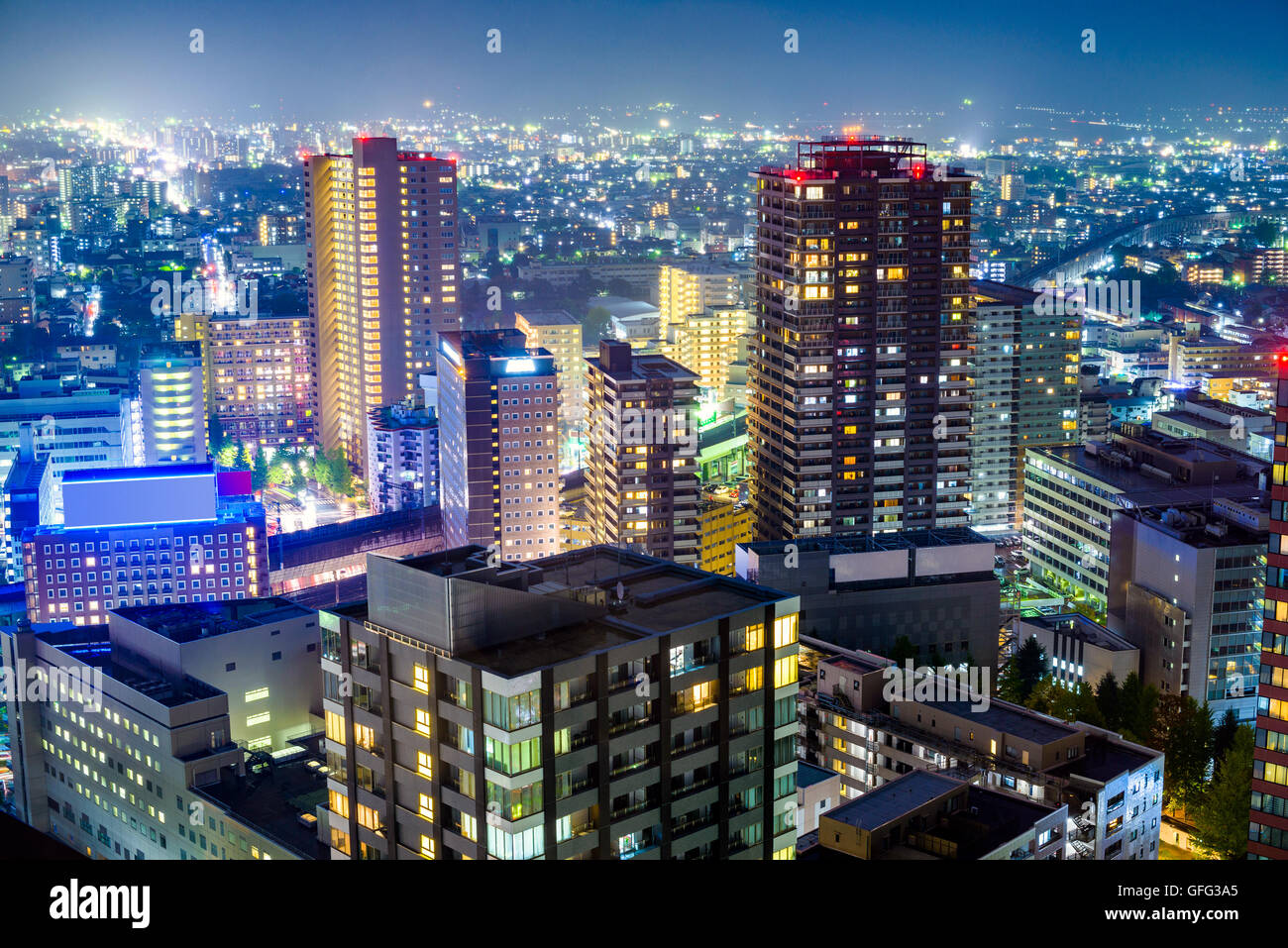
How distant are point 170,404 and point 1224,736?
17.8m

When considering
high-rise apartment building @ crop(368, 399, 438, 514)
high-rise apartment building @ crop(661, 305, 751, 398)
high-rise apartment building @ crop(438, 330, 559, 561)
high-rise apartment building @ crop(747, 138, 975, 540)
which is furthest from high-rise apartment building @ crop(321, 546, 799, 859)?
high-rise apartment building @ crop(661, 305, 751, 398)

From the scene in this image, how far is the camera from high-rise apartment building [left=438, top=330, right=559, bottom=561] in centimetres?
1942

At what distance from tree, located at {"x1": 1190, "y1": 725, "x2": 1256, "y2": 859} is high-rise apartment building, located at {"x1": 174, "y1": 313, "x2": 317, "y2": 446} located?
22086 millimetres

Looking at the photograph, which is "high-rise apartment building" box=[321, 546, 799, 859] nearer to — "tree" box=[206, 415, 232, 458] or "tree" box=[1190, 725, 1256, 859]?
"tree" box=[1190, 725, 1256, 859]

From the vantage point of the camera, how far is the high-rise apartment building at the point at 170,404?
2469 centimetres

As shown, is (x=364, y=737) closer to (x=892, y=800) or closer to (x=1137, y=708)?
(x=892, y=800)

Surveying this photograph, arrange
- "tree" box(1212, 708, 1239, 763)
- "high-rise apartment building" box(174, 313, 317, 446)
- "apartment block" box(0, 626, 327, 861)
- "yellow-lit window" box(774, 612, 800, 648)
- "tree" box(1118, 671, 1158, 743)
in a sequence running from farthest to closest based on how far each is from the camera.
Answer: "high-rise apartment building" box(174, 313, 317, 446), "tree" box(1118, 671, 1158, 743), "tree" box(1212, 708, 1239, 763), "apartment block" box(0, 626, 327, 861), "yellow-lit window" box(774, 612, 800, 648)

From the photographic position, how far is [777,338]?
1930 centimetres

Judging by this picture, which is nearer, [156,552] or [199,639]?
[199,639]

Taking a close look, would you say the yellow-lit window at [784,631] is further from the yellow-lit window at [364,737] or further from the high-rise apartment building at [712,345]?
the high-rise apartment building at [712,345]

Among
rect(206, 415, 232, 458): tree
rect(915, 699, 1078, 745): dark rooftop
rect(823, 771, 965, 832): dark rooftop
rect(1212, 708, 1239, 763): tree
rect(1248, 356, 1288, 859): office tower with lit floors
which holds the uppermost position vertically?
rect(1248, 356, 1288, 859): office tower with lit floors
